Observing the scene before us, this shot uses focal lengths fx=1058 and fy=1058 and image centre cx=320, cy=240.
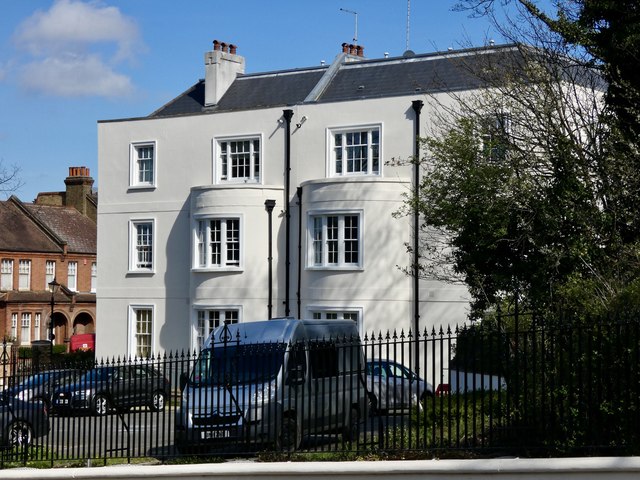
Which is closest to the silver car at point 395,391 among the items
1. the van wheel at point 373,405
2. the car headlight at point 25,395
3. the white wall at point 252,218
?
the van wheel at point 373,405

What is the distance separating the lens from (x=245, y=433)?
14.6m

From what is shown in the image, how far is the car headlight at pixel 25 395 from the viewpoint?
17183 millimetres

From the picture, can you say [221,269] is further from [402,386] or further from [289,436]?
[402,386]

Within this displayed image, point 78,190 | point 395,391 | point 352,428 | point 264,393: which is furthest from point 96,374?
point 78,190

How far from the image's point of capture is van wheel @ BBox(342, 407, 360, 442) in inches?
540

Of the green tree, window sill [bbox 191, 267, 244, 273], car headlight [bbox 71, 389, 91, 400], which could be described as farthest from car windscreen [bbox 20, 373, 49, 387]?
window sill [bbox 191, 267, 244, 273]

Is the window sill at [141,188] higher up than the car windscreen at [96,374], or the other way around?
the window sill at [141,188]

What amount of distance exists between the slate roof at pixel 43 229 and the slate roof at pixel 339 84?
25.1 metres

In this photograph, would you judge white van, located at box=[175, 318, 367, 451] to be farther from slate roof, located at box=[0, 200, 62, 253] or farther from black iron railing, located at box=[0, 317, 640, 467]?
slate roof, located at box=[0, 200, 62, 253]

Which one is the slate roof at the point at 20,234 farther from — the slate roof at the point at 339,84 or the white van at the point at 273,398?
the white van at the point at 273,398

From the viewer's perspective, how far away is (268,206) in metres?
35.9

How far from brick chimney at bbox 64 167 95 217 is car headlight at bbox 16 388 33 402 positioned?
180 ft

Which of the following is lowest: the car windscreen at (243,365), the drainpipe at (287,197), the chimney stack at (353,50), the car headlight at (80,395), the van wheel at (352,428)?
the van wheel at (352,428)

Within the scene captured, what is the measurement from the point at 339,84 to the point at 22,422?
2455 centimetres
